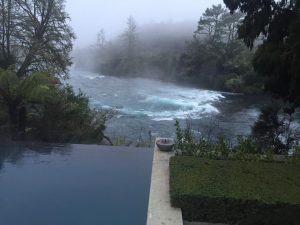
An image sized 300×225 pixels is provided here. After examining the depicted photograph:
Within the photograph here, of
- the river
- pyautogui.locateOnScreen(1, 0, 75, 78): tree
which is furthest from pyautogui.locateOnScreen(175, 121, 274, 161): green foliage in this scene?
pyautogui.locateOnScreen(1, 0, 75, 78): tree

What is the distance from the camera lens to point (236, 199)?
4.02 m

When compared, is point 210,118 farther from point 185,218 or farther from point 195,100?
point 185,218

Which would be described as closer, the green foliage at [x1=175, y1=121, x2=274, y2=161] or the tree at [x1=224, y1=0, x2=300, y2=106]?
the green foliage at [x1=175, y1=121, x2=274, y2=161]

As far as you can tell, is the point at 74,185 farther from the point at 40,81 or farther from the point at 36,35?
the point at 36,35

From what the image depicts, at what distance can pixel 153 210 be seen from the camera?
4.10 m

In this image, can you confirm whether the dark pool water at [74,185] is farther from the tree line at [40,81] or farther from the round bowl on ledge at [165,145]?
the tree line at [40,81]

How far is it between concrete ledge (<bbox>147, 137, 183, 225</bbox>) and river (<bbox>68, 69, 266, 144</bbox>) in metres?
5.07

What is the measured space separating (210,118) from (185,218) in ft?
42.6

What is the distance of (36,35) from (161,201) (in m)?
8.89

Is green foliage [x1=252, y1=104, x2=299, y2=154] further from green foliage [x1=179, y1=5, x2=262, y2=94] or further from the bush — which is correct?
green foliage [x1=179, y1=5, x2=262, y2=94]

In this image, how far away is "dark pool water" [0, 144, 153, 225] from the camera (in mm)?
4430

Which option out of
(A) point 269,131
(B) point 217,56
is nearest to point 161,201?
(A) point 269,131

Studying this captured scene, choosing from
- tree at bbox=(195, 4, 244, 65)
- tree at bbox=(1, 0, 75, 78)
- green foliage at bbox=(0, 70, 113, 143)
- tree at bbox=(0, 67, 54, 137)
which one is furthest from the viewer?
tree at bbox=(195, 4, 244, 65)

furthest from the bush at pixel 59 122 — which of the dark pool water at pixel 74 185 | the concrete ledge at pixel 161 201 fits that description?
the concrete ledge at pixel 161 201
